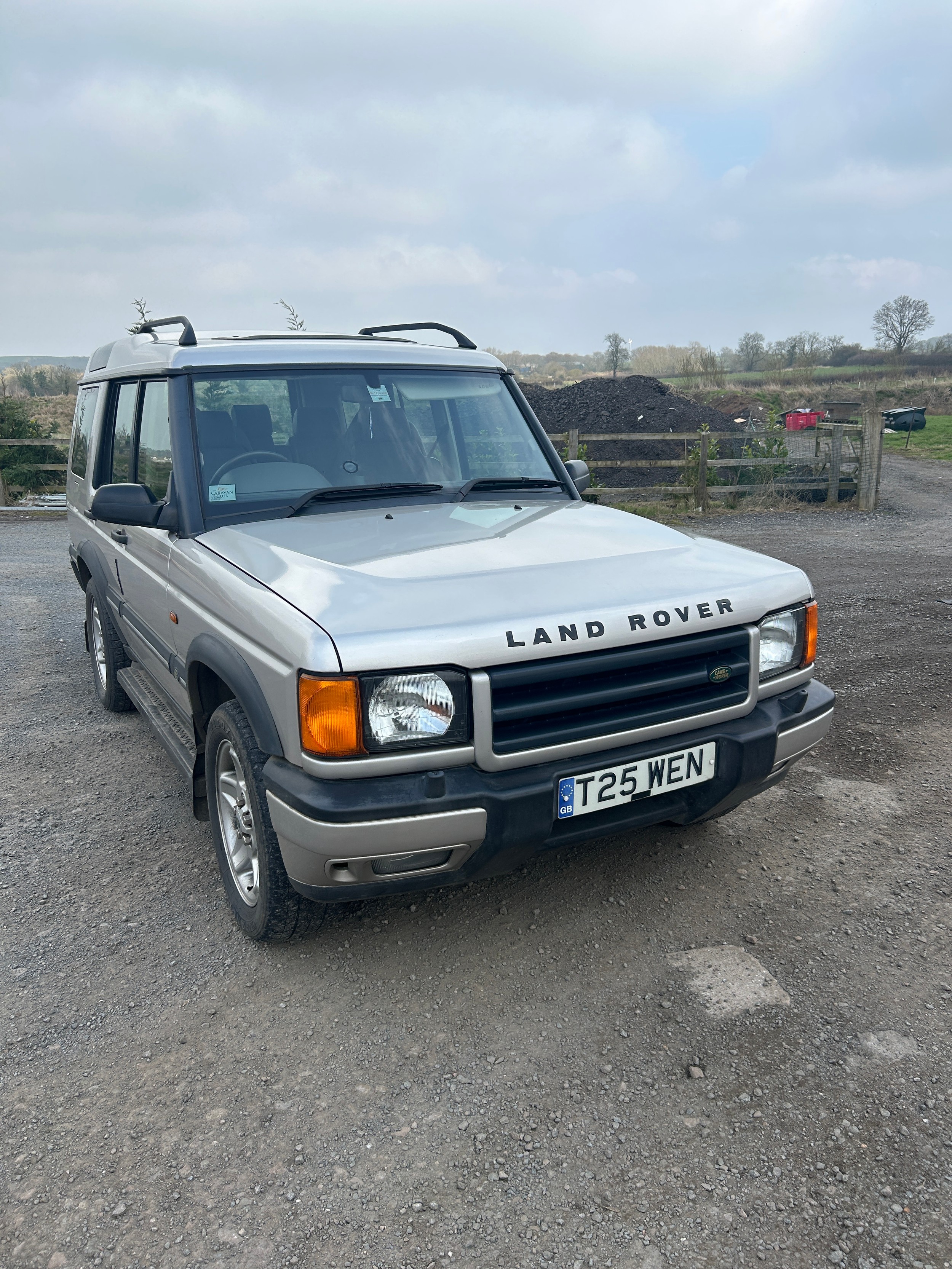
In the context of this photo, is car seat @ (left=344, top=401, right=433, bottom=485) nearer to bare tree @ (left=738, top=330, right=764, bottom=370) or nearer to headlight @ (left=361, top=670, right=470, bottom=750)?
headlight @ (left=361, top=670, right=470, bottom=750)

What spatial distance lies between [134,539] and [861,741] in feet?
12.8

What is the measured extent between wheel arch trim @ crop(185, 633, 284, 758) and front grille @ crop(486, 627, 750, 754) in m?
0.68

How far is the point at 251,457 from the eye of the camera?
3.51 metres

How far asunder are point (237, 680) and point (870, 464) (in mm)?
13618

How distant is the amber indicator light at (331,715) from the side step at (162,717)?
1.20 m

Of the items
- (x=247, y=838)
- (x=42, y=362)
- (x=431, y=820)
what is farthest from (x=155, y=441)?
(x=42, y=362)

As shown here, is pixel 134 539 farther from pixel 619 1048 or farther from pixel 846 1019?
pixel 846 1019

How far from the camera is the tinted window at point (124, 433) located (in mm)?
4336

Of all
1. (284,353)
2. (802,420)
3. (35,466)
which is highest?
(284,353)

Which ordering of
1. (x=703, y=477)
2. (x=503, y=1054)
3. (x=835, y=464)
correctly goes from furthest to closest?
(x=835, y=464) < (x=703, y=477) < (x=503, y=1054)

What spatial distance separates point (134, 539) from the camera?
411 cm

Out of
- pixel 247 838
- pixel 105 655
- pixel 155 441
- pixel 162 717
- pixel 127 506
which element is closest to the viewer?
pixel 247 838

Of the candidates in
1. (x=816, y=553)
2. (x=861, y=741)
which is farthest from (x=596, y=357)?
(x=861, y=741)

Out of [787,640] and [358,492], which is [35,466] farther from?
[787,640]
